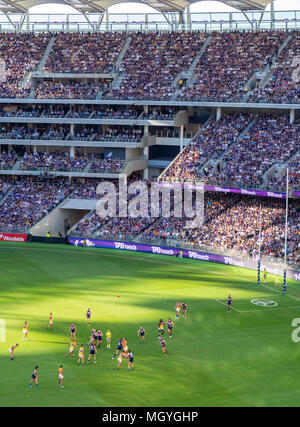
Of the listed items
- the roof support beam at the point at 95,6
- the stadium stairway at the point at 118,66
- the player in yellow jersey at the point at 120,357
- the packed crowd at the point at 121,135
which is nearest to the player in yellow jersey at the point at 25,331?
the player in yellow jersey at the point at 120,357

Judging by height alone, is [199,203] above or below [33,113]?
below

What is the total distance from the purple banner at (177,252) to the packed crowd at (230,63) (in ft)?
65.9

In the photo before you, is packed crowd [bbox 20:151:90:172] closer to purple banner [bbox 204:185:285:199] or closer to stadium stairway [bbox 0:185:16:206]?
stadium stairway [bbox 0:185:16:206]

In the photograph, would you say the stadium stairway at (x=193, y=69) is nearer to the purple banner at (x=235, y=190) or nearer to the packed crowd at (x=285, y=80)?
the packed crowd at (x=285, y=80)

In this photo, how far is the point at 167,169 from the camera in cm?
7962

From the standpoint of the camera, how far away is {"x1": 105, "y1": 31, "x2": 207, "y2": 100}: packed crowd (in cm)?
8744

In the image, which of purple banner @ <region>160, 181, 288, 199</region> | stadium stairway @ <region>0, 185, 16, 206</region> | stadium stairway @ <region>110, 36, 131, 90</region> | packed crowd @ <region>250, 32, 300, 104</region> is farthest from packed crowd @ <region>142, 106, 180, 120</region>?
stadium stairway @ <region>0, 185, 16, 206</region>

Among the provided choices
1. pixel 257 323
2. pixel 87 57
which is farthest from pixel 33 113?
pixel 257 323

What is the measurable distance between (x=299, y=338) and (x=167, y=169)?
38.3 meters

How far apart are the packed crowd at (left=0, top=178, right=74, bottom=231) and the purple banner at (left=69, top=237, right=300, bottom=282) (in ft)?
21.5

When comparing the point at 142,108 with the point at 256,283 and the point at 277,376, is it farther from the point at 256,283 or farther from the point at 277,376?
the point at 277,376

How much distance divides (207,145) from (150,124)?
27.1 ft

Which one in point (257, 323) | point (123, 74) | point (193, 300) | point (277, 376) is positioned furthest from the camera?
point (123, 74)

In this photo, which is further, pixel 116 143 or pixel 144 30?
pixel 144 30
